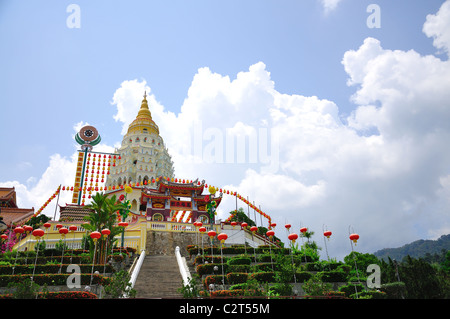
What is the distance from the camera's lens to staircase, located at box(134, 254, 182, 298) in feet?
59.5

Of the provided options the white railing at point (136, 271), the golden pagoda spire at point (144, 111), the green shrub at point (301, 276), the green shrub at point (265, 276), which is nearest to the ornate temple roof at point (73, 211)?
the golden pagoda spire at point (144, 111)

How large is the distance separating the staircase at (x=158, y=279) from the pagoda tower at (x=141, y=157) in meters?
37.5

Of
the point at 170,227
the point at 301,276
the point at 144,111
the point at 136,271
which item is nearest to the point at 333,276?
the point at 301,276

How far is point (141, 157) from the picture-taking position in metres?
67.4

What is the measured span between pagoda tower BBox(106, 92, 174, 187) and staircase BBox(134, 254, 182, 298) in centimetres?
3748

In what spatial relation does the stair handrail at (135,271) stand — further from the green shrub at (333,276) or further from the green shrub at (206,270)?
the green shrub at (333,276)

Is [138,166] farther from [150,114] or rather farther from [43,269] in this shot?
[43,269]

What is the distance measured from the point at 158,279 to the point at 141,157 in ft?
160

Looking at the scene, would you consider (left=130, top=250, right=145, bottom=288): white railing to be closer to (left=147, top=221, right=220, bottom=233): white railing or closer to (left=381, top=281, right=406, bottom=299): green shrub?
(left=147, top=221, right=220, bottom=233): white railing

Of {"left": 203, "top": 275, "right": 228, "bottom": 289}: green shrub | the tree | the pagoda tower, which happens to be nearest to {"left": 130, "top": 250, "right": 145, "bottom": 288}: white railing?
{"left": 203, "top": 275, "right": 228, "bottom": 289}: green shrub

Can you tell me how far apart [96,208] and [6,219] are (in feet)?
110
